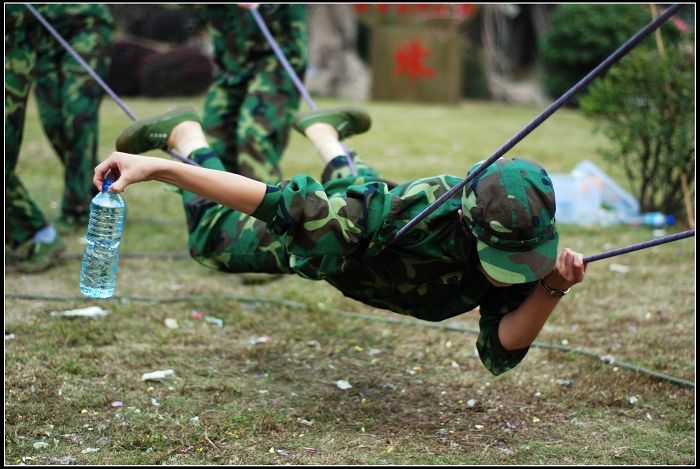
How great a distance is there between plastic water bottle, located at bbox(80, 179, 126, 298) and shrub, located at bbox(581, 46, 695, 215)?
3747 mm

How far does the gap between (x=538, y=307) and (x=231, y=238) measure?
1042 mm

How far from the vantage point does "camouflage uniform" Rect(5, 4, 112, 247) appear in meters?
4.09

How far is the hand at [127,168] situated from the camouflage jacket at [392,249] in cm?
31

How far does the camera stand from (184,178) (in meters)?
2.23

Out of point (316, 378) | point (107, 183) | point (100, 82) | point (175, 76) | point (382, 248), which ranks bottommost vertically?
point (175, 76)

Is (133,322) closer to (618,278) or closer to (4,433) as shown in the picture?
(4,433)

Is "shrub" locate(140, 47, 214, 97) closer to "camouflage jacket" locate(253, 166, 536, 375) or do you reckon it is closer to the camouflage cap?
"camouflage jacket" locate(253, 166, 536, 375)

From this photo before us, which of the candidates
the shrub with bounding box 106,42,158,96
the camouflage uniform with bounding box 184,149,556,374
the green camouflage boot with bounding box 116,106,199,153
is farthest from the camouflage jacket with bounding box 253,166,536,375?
the shrub with bounding box 106,42,158,96

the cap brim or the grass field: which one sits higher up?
the cap brim

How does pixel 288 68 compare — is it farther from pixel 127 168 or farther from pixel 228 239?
pixel 127 168

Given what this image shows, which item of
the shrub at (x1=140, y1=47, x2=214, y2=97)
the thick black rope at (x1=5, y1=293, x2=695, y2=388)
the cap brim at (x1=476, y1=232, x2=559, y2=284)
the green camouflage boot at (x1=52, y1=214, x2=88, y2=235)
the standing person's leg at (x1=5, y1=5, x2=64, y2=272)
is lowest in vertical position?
the shrub at (x1=140, y1=47, x2=214, y2=97)

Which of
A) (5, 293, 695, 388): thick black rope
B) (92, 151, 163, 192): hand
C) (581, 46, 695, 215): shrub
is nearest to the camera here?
(92, 151, 163, 192): hand

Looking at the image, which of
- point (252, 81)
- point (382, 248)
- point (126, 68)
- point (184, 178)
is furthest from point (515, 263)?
point (126, 68)

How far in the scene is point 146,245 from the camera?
473 cm
